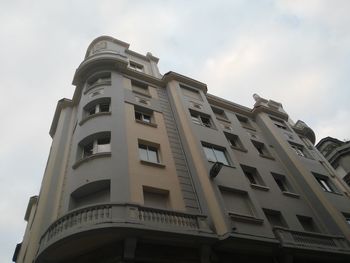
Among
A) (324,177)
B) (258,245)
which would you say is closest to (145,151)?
(258,245)

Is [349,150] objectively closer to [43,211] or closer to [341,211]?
[341,211]

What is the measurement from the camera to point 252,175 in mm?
19625

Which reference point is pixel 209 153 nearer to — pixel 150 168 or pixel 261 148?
pixel 150 168

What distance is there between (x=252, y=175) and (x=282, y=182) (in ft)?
9.75

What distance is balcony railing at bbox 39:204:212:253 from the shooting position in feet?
35.7

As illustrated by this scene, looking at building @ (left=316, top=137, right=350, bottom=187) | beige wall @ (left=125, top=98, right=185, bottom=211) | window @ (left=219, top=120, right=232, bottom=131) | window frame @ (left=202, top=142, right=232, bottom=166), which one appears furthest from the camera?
building @ (left=316, top=137, right=350, bottom=187)

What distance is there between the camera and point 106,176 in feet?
44.6

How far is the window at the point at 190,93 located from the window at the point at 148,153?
7.52 meters

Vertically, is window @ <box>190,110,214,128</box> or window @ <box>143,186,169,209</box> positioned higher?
window @ <box>190,110,214,128</box>

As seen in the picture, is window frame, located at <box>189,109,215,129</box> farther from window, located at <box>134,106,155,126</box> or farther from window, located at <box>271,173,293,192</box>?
window, located at <box>271,173,293,192</box>

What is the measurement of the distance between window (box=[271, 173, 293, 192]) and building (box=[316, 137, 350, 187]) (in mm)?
16126

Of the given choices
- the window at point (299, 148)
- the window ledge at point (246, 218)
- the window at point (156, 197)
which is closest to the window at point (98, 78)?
the window at point (156, 197)

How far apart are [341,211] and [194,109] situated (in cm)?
1154

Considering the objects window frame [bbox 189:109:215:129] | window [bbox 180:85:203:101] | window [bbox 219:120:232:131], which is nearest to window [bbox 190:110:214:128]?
window frame [bbox 189:109:215:129]
